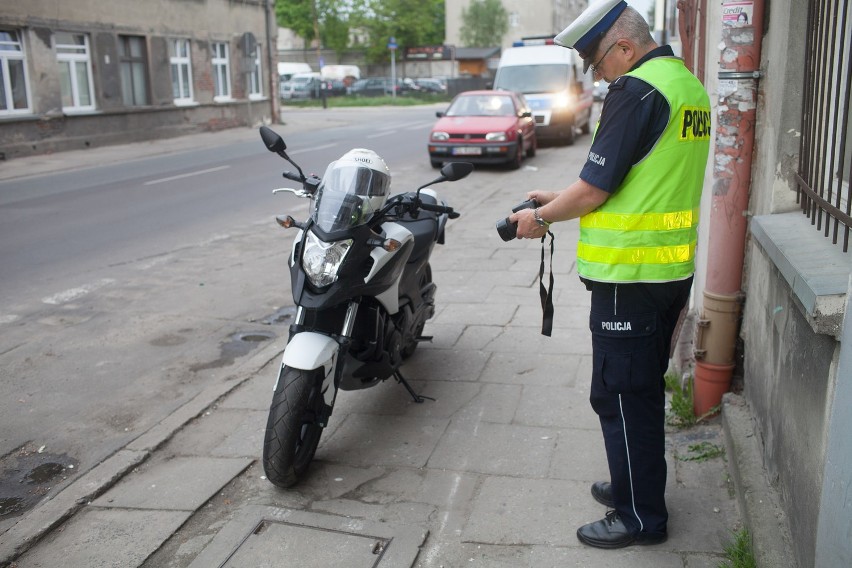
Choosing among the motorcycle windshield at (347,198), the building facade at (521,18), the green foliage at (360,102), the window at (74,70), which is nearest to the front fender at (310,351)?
the motorcycle windshield at (347,198)

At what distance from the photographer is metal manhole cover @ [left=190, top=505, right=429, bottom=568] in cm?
320

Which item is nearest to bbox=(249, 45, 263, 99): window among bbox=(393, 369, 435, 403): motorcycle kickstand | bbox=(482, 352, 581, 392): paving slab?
bbox=(482, 352, 581, 392): paving slab

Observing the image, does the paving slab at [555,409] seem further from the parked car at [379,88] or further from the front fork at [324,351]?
the parked car at [379,88]

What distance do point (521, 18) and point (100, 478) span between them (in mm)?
77505

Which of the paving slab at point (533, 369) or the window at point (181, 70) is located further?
the window at point (181, 70)

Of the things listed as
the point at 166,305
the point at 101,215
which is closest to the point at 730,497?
the point at 166,305

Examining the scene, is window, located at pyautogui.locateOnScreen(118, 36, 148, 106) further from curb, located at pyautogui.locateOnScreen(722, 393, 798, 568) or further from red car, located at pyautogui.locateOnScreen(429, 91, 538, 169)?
curb, located at pyautogui.locateOnScreen(722, 393, 798, 568)

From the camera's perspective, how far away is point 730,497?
11.5ft

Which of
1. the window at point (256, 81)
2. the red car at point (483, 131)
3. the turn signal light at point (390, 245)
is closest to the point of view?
the turn signal light at point (390, 245)

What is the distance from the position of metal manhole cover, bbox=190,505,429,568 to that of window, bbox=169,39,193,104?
81.1 ft

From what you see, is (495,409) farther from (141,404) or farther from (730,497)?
(141,404)

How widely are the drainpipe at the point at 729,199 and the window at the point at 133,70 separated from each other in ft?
74.1

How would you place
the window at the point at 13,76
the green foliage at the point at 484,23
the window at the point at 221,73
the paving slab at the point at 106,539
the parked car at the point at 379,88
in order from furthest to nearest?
the green foliage at the point at 484,23 → the parked car at the point at 379,88 → the window at the point at 221,73 → the window at the point at 13,76 → the paving slab at the point at 106,539

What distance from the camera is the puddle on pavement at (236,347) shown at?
570cm
